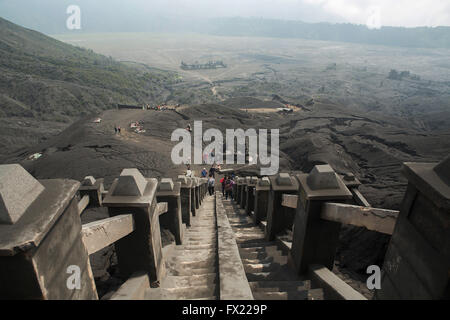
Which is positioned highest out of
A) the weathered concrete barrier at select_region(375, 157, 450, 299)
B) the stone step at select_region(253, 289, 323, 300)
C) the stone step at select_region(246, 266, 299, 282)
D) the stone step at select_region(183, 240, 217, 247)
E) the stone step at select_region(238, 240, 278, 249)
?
the weathered concrete barrier at select_region(375, 157, 450, 299)

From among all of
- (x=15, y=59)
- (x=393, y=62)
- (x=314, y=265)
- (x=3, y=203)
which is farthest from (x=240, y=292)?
Result: (x=393, y=62)

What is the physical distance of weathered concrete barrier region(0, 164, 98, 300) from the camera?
56.9 inches

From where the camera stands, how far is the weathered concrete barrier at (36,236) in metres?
1.45

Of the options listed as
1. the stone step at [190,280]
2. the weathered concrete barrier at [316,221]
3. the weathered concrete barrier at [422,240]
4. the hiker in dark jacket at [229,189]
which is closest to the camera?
the weathered concrete barrier at [422,240]

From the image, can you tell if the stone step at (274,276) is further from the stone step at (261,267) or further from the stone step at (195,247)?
the stone step at (195,247)

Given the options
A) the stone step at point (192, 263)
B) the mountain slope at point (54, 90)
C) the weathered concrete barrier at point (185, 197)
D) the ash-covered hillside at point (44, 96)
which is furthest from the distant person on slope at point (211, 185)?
the mountain slope at point (54, 90)

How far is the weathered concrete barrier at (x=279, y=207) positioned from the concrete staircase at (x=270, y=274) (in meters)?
0.34

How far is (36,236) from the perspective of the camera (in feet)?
4.71

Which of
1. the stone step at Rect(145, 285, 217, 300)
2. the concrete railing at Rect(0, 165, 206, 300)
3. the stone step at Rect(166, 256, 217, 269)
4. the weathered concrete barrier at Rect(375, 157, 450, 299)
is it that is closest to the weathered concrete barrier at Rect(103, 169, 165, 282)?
the concrete railing at Rect(0, 165, 206, 300)

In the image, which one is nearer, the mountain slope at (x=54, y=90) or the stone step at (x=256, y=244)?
the stone step at (x=256, y=244)

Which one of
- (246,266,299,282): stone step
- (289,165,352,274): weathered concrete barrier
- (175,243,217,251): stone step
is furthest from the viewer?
(175,243,217,251): stone step

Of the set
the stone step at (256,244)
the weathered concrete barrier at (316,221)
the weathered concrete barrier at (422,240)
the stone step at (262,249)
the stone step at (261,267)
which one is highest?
the weathered concrete barrier at (422,240)

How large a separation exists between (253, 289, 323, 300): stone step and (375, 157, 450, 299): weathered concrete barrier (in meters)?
0.85

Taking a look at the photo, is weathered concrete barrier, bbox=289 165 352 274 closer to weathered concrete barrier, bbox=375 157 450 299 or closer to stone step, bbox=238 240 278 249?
weathered concrete barrier, bbox=375 157 450 299
